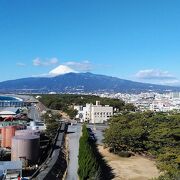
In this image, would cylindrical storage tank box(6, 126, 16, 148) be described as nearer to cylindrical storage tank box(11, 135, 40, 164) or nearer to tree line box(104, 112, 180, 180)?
cylindrical storage tank box(11, 135, 40, 164)

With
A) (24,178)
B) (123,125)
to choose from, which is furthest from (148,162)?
(24,178)

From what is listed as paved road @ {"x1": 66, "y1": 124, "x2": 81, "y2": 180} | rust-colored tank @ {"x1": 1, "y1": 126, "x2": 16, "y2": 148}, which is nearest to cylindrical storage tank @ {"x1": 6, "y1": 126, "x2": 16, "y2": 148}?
rust-colored tank @ {"x1": 1, "y1": 126, "x2": 16, "y2": 148}

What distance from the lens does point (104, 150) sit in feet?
123

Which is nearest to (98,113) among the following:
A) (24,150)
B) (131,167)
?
(131,167)

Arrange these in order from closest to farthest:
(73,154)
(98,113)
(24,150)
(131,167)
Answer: (24,150), (131,167), (73,154), (98,113)

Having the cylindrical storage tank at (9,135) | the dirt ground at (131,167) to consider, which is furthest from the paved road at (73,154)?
the cylindrical storage tank at (9,135)

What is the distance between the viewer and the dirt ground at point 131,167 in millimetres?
27812

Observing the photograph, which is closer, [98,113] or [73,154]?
[73,154]

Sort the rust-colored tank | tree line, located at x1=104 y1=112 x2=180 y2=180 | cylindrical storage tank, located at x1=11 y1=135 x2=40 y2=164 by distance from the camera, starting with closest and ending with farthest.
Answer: cylindrical storage tank, located at x1=11 y1=135 x2=40 y2=164 < tree line, located at x1=104 y1=112 x2=180 y2=180 < the rust-colored tank

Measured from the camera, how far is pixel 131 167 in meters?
30.9

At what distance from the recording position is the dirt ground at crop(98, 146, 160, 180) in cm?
2781

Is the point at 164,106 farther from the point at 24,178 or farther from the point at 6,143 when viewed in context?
the point at 24,178

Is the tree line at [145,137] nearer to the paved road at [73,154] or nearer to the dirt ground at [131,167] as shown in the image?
the dirt ground at [131,167]

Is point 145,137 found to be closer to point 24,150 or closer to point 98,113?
point 24,150
